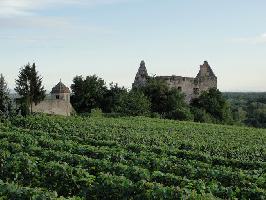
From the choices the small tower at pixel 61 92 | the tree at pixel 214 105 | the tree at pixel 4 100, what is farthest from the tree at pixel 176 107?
the tree at pixel 4 100

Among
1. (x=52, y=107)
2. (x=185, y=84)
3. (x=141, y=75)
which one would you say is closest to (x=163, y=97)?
(x=141, y=75)

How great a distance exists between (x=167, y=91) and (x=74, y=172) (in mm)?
53093

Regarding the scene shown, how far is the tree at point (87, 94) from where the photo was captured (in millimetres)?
69562

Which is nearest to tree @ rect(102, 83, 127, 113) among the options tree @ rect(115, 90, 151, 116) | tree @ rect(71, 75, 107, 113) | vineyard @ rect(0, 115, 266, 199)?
tree @ rect(71, 75, 107, 113)

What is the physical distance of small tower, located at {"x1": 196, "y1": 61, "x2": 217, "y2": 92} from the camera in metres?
77.0

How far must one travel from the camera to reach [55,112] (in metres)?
53.1

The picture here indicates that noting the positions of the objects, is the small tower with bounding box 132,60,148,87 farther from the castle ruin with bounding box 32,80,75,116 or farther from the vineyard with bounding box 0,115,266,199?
the vineyard with bounding box 0,115,266,199

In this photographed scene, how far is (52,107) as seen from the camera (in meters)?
53.2

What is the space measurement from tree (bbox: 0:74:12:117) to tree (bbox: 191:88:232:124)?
1223 inches

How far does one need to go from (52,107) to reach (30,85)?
125 inches

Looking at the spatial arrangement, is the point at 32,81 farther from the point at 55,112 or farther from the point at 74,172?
the point at 74,172

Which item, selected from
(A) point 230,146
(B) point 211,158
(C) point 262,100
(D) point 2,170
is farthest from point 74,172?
(C) point 262,100

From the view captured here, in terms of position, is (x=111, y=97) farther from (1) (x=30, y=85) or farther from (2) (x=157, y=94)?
(1) (x=30, y=85)

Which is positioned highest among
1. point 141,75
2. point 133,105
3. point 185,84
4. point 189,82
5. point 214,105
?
point 141,75
